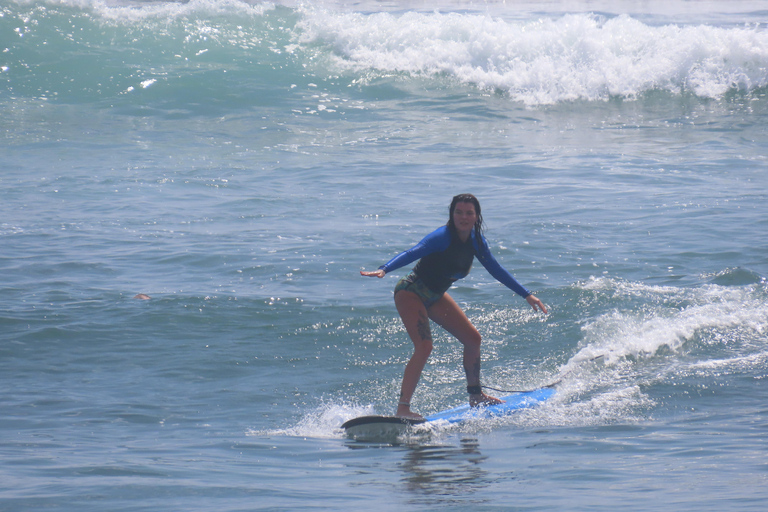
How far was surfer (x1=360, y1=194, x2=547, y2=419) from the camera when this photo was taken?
570cm

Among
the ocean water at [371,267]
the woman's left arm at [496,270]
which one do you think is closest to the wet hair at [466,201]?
the woman's left arm at [496,270]

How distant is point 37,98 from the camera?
1942 centimetres

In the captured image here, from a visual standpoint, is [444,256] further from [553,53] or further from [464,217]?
[553,53]

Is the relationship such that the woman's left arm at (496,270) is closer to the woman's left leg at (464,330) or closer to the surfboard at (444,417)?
the woman's left leg at (464,330)

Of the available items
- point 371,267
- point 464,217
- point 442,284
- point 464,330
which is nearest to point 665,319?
point 464,330

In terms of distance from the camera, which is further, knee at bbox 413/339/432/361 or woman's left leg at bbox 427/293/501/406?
woman's left leg at bbox 427/293/501/406

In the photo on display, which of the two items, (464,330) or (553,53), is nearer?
(464,330)

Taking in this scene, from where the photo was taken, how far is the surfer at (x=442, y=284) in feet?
18.7

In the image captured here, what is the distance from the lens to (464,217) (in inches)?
224

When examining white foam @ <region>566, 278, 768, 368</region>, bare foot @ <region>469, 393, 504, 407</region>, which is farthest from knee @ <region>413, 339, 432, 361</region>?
white foam @ <region>566, 278, 768, 368</region>

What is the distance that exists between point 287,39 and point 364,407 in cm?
1939

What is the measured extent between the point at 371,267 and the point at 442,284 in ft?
10.7

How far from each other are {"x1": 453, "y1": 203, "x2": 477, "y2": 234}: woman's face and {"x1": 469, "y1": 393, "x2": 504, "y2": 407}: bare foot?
4.06 ft

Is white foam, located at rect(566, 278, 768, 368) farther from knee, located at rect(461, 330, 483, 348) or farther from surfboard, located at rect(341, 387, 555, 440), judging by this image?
knee, located at rect(461, 330, 483, 348)
